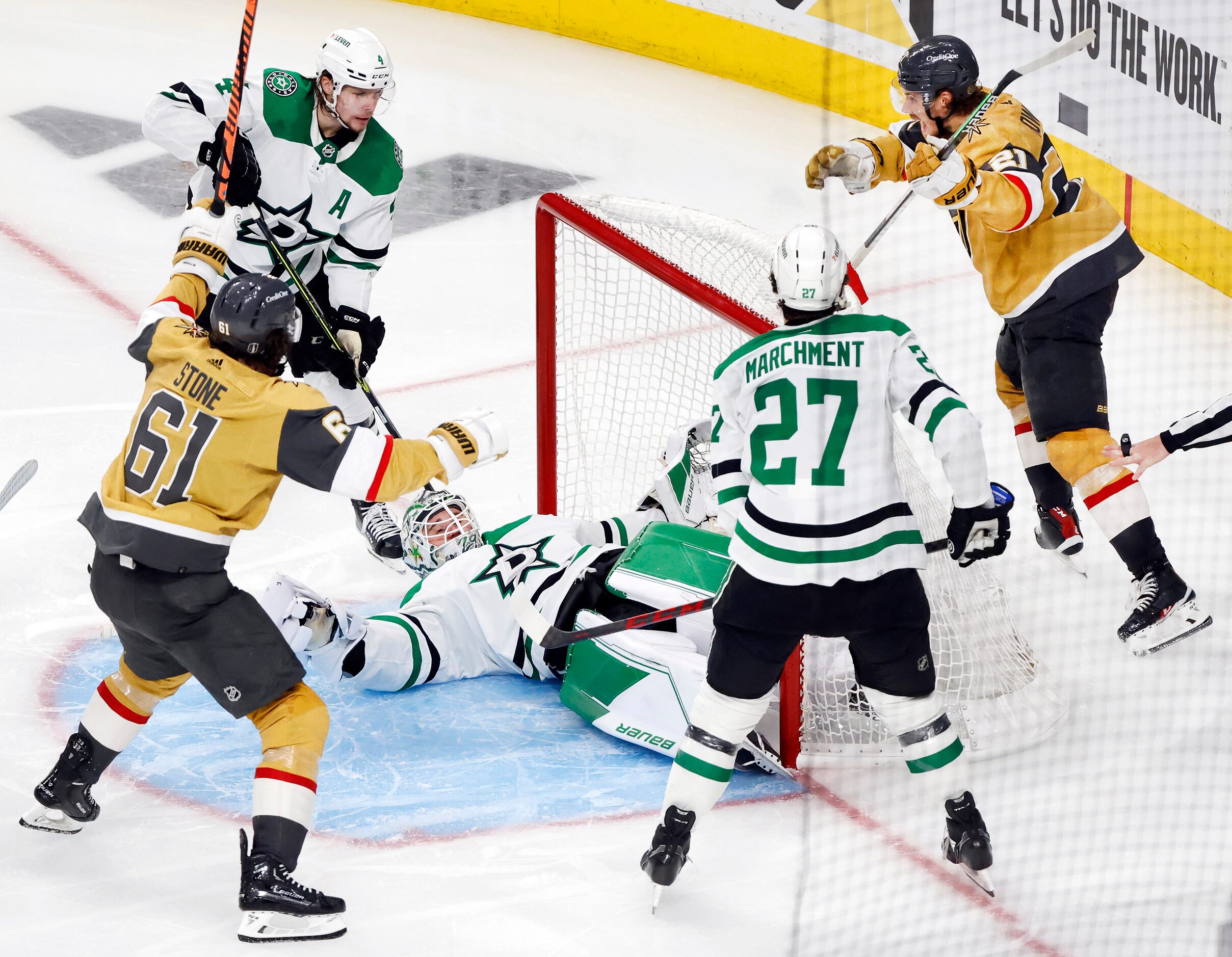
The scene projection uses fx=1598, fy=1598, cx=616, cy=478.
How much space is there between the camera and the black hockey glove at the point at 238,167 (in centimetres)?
373

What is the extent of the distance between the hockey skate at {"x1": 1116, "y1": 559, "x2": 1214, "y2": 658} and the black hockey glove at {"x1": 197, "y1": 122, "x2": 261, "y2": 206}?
2.31 meters

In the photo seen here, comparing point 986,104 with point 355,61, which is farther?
point 355,61

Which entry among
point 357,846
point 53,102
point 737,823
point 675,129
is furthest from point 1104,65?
point 53,102

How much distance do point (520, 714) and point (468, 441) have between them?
0.83 meters

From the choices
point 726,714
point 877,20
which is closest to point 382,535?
point 726,714

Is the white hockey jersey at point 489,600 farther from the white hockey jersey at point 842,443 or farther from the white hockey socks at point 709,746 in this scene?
the white hockey jersey at point 842,443

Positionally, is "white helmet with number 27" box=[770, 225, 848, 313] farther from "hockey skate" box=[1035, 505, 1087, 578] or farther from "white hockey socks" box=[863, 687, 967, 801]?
"hockey skate" box=[1035, 505, 1087, 578]

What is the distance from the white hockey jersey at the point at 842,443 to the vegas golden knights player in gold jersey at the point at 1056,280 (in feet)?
3.57

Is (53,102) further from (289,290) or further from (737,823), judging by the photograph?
(737,823)

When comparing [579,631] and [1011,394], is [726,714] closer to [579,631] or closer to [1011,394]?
[579,631]

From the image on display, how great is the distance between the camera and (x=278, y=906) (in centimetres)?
273

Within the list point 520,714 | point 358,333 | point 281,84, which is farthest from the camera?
point 358,333

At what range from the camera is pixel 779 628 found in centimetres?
270

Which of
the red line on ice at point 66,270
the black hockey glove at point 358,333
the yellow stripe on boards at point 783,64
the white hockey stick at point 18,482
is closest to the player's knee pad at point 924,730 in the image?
the black hockey glove at point 358,333
